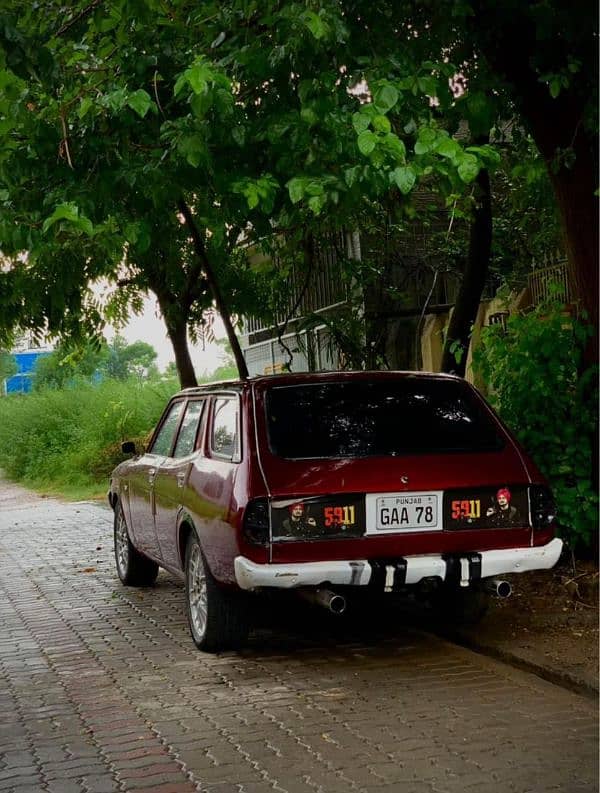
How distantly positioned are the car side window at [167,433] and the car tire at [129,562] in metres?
1.07

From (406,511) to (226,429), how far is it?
4.98 feet

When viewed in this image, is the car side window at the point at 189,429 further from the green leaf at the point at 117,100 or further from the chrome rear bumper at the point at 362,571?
the green leaf at the point at 117,100

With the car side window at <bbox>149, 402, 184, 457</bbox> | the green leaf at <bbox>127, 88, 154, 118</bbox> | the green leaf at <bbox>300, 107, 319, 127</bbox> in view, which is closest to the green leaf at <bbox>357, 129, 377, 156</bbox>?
the green leaf at <bbox>300, 107, 319, 127</bbox>

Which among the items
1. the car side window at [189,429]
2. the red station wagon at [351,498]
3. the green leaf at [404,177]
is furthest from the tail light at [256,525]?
the green leaf at [404,177]

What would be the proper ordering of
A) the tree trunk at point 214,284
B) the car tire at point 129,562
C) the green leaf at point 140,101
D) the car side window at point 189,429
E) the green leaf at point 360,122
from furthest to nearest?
the tree trunk at point 214,284 < the car tire at point 129,562 < the car side window at point 189,429 < the green leaf at point 140,101 < the green leaf at point 360,122

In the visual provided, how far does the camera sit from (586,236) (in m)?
9.16

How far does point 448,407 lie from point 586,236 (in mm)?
2285

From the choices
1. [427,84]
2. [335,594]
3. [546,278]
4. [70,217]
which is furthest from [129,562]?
[546,278]

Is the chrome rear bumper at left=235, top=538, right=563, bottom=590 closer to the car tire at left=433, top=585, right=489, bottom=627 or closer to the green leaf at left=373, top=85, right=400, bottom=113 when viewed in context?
the car tire at left=433, top=585, right=489, bottom=627

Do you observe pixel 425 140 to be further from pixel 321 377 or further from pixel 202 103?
pixel 321 377

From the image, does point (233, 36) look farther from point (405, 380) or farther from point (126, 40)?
point (405, 380)

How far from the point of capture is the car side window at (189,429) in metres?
8.70

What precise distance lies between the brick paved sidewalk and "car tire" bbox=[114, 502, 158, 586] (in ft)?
4.37

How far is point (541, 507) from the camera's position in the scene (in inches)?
289
